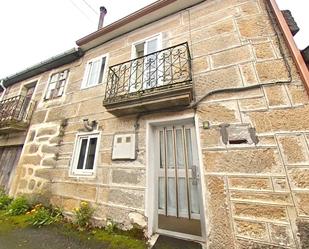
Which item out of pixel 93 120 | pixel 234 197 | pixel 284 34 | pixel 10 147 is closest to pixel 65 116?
pixel 93 120

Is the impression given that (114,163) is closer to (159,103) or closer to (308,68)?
(159,103)

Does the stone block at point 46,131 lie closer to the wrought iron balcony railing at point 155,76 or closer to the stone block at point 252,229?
the wrought iron balcony railing at point 155,76

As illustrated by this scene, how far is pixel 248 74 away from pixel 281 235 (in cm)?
281

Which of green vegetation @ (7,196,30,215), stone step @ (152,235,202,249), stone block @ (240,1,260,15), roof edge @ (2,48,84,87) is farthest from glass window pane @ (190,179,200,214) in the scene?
roof edge @ (2,48,84,87)

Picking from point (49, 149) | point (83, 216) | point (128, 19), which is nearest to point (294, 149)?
point (83, 216)

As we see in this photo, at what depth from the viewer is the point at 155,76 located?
435cm

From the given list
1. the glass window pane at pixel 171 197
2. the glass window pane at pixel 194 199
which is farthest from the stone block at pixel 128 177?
the glass window pane at pixel 194 199

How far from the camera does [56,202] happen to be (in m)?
4.55

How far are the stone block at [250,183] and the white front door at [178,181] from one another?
0.73 metres

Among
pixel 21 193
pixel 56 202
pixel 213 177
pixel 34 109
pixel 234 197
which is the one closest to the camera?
pixel 234 197

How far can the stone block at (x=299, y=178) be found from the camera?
2.33 metres

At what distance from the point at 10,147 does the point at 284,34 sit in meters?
10.00

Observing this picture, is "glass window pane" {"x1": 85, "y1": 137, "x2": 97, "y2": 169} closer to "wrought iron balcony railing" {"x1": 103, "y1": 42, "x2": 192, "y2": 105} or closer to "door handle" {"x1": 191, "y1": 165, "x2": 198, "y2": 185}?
"wrought iron balcony railing" {"x1": 103, "y1": 42, "x2": 192, "y2": 105}

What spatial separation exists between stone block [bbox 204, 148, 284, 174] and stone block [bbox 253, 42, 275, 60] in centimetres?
193
